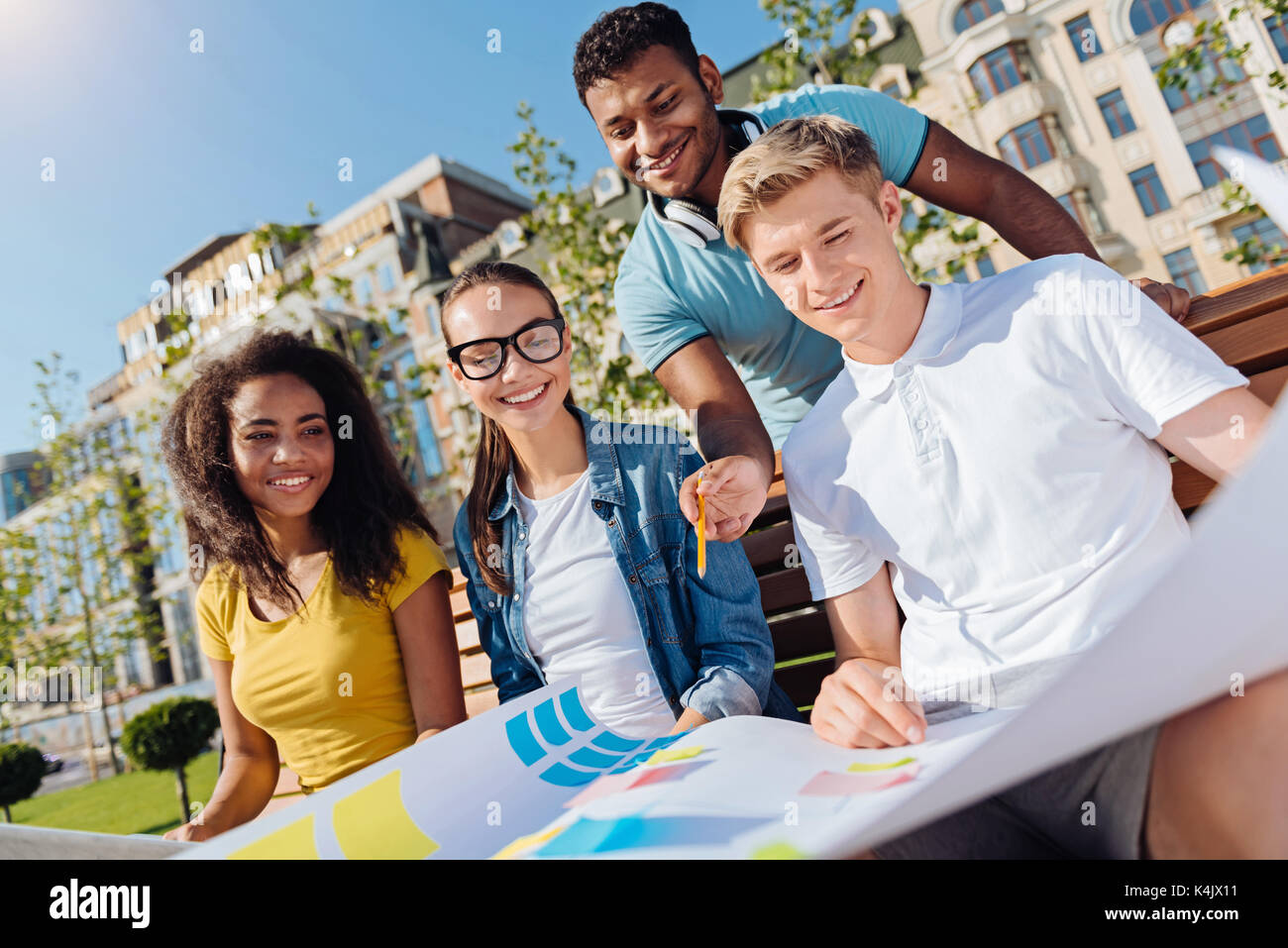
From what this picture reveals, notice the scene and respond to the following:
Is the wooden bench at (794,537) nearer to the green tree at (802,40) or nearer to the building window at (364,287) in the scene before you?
the green tree at (802,40)

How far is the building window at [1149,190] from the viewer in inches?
830

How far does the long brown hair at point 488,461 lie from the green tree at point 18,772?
14.6 meters

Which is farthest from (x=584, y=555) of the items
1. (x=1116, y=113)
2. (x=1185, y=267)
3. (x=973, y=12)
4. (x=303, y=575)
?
(x=973, y=12)

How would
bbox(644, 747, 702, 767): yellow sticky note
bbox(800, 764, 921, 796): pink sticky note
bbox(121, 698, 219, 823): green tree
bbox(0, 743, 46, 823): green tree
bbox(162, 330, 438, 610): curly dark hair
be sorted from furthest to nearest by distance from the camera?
bbox(0, 743, 46, 823): green tree
bbox(121, 698, 219, 823): green tree
bbox(162, 330, 438, 610): curly dark hair
bbox(644, 747, 702, 767): yellow sticky note
bbox(800, 764, 921, 796): pink sticky note

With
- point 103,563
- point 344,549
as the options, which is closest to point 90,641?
point 103,563

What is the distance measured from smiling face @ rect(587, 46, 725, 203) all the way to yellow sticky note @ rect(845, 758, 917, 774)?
1928 mm

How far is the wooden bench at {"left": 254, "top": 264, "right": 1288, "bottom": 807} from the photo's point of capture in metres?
1.81

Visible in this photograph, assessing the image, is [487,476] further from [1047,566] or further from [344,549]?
[1047,566]

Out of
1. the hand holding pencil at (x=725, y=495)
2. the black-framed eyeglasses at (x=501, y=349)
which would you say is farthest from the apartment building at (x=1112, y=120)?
the hand holding pencil at (x=725, y=495)

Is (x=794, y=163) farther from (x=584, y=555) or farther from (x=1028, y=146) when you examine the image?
(x=1028, y=146)

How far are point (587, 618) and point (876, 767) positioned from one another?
1.09 m

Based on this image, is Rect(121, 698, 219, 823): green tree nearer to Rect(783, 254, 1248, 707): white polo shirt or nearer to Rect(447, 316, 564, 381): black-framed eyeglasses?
Rect(447, 316, 564, 381): black-framed eyeglasses

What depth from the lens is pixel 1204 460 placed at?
4.11ft

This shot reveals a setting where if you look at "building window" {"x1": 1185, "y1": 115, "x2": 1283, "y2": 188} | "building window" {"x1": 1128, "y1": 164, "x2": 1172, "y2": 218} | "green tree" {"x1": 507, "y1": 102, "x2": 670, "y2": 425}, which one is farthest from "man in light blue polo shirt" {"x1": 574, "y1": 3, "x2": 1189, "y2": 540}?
"building window" {"x1": 1128, "y1": 164, "x2": 1172, "y2": 218}
